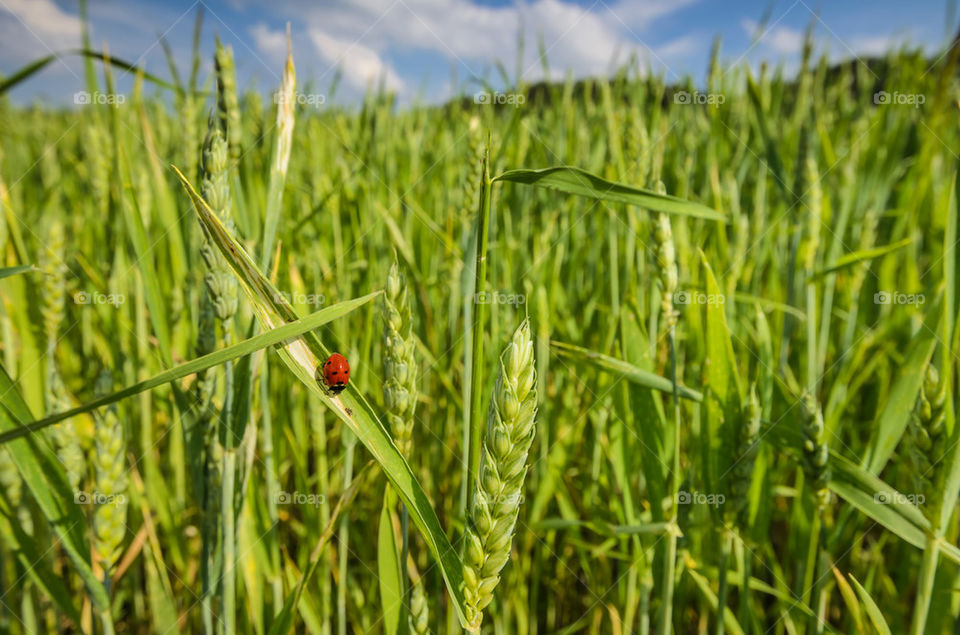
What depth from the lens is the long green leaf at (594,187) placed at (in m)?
0.47

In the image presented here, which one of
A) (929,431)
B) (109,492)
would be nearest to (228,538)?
(109,492)

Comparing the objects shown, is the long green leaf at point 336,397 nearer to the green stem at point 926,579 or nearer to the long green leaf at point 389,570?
the long green leaf at point 389,570

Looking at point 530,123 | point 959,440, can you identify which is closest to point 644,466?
point 959,440

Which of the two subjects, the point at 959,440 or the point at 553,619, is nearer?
the point at 959,440

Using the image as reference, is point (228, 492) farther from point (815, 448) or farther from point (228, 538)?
point (815, 448)

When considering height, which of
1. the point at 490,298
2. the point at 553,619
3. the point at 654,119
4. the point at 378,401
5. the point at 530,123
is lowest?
the point at 553,619

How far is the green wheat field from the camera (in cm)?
57

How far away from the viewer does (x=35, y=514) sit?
100 centimetres

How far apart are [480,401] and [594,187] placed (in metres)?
0.22

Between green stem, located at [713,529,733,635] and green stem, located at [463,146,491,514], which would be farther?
green stem, located at [713,529,733,635]

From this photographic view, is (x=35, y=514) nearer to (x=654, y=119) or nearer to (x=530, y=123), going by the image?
(x=654, y=119)

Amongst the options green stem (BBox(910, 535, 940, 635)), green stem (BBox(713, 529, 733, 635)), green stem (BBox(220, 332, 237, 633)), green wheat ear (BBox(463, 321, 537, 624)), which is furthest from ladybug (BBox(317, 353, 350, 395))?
green stem (BBox(910, 535, 940, 635))

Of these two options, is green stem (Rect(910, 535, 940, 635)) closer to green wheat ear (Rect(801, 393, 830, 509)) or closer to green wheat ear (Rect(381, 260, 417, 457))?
green wheat ear (Rect(801, 393, 830, 509))

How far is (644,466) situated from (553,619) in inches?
23.7
